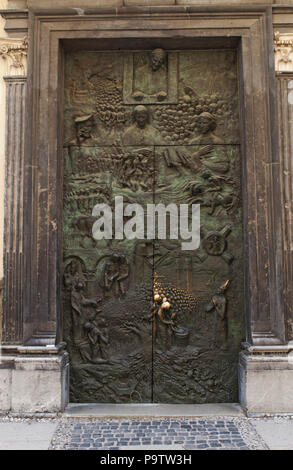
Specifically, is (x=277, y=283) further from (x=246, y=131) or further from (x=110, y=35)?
(x=110, y=35)

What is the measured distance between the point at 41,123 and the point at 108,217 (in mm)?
1499

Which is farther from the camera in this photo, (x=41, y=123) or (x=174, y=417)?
(x=41, y=123)

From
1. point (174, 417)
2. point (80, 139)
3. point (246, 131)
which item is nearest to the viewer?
point (174, 417)

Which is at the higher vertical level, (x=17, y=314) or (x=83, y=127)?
(x=83, y=127)

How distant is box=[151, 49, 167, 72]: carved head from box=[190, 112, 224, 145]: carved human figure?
0.91 m

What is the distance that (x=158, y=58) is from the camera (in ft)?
18.6

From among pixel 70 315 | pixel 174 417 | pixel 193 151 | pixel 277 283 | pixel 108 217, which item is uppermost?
pixel 193 151

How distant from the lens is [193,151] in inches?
225

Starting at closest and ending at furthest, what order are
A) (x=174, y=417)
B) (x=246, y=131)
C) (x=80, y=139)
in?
(x=174, y=417) → (x=246, y=131) → (x=80, y=139)

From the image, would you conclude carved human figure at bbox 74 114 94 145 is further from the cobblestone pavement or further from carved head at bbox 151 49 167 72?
the cobblestone pavement

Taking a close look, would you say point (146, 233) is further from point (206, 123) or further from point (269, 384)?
point (269, 384)

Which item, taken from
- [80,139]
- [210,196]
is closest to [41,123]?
[80,139]

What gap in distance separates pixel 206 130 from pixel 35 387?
3958 mm

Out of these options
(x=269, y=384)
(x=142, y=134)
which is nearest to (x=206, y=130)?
(x=142, y=134)
